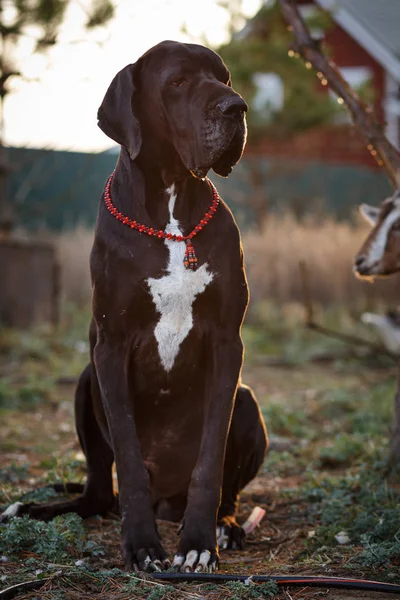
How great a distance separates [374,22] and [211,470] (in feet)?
54.1

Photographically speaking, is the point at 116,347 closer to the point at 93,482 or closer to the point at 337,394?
the point at 93,482

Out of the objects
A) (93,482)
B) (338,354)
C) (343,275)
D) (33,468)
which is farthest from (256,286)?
(93,482)

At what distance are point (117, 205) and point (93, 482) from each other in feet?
4.16

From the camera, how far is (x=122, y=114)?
295 cm

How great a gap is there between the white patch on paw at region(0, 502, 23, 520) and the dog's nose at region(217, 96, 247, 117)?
1830mm

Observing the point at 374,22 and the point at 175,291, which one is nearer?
the point at 175,291

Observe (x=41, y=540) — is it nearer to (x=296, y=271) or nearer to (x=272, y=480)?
(x=272, y=480)

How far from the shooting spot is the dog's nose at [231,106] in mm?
2691

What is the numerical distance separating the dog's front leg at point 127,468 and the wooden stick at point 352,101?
2.25m

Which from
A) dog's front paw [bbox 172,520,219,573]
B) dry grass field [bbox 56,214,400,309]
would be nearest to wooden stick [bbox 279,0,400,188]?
dog's front paw [bbox 172,520,219,573]

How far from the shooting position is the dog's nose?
106 inches

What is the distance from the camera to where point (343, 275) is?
11.9m

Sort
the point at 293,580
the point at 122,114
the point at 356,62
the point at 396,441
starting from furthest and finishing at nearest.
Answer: the point at 356,62, the point at 396,441, the point at 122,114, the point at 293,580

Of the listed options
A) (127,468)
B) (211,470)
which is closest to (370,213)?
(211,470)
